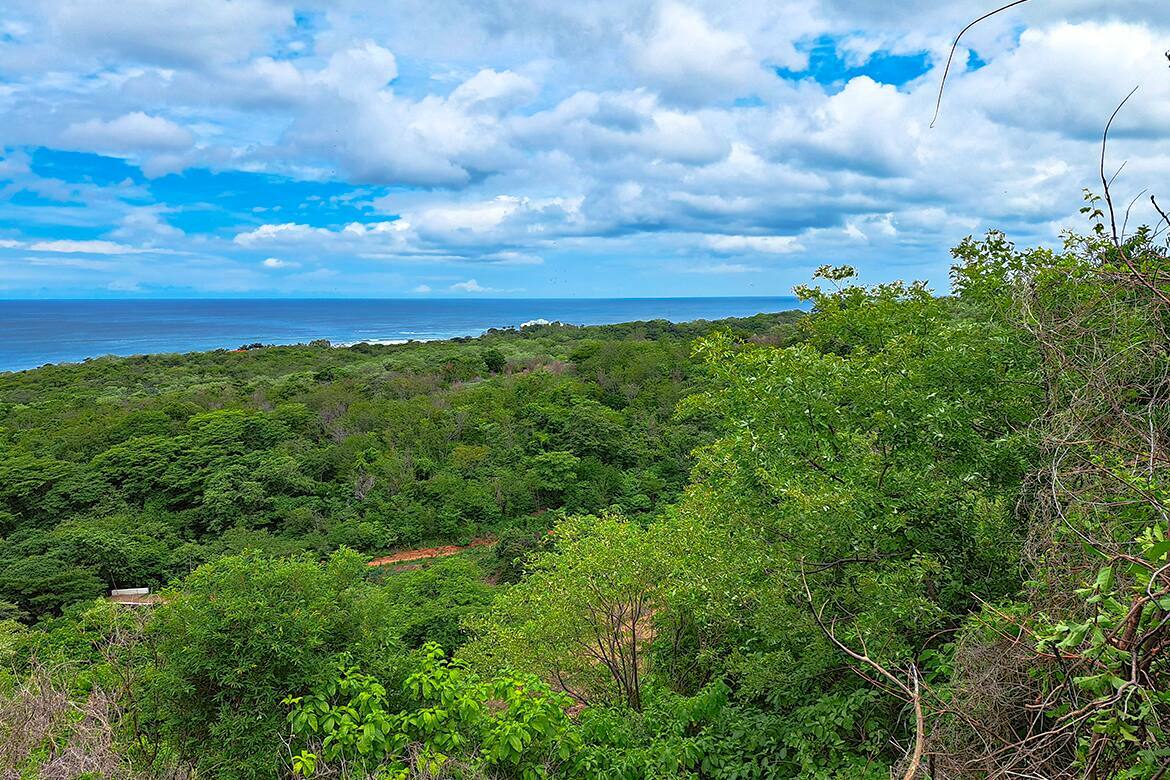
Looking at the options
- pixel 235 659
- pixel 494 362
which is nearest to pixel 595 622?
pixel 235 659

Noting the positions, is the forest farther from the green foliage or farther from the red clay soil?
the red clay soil

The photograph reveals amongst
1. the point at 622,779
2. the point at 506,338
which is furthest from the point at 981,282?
the point at 506,338

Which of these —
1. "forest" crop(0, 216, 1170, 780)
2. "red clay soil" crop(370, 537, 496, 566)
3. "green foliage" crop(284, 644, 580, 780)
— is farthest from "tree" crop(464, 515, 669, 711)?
"red clay soil" crop(370, 537, 496, 566)

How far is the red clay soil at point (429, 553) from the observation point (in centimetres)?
2661

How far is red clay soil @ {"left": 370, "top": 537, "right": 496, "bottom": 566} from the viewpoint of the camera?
26.6 m

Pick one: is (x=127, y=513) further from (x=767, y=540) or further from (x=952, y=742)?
(x=952, y=742)

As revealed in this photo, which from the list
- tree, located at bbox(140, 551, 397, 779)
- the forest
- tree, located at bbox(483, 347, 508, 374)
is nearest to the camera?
the forest

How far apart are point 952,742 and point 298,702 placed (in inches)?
238

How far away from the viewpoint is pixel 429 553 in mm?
27844

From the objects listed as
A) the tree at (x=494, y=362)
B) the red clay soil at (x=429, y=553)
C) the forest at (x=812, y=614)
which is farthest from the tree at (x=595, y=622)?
the tree at (x=494, y=362)

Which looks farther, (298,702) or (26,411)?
(26,411)

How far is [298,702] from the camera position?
6914mm

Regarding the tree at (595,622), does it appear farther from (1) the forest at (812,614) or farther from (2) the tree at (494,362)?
(2) the tree at (494,362)

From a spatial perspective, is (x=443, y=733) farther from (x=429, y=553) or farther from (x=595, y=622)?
(x=429, y=553)
